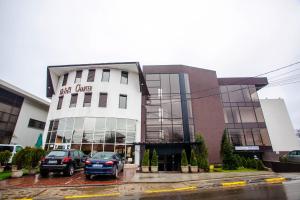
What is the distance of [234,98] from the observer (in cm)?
2669

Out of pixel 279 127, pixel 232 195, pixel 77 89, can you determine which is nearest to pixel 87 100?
pixel 77 89

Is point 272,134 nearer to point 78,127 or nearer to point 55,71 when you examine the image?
point 78,127

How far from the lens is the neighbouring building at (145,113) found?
1772 cm

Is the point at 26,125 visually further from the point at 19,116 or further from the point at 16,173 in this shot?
the point at 16,173

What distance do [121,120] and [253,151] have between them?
64.1ft

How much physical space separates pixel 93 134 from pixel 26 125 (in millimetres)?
13434

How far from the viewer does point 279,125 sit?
1051 inches

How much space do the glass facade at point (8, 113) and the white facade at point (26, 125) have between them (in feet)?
1.65

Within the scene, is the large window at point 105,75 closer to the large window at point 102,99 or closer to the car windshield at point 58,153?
the large window at point 102,99

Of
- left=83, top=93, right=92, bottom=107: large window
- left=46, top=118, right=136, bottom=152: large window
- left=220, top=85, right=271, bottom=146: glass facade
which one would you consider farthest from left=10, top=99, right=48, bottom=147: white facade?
left=220, top=85, right=271, bottom=146: glass facade

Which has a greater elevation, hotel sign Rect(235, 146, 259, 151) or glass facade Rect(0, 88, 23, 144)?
glass facade Rect(0, 88, 23, 144)

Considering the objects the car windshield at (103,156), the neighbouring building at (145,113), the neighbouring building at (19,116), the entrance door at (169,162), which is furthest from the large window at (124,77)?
the neighbouring building at (19,116)

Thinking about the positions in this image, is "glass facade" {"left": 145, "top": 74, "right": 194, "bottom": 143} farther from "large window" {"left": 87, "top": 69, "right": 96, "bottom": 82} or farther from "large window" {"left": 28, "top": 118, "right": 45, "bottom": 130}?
"large window" {"left": 28, "top": 118, "right": 45, "bottom": 130}

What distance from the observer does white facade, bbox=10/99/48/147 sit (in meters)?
22.0
